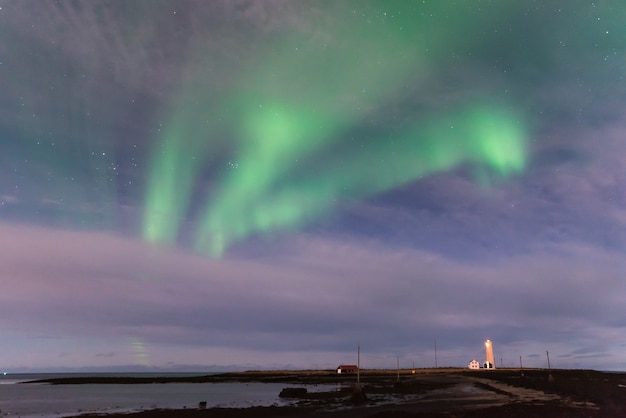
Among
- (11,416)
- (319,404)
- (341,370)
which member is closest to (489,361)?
(341,370)

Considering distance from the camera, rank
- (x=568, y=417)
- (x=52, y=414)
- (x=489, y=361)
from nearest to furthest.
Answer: (x=568, y=417) < (x=52, y=414) < (x=489, y=361)

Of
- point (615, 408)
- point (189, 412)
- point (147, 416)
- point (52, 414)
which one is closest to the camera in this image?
point (615, 408)

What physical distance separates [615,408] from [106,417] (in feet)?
174

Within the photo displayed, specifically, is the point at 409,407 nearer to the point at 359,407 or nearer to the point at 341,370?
the point at 359,407

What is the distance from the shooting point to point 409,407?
48.9 m

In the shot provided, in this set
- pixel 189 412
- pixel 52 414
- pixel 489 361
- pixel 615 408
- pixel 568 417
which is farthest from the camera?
pixel 489 361

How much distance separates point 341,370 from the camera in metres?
178

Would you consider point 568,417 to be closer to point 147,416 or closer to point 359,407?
point 359,407

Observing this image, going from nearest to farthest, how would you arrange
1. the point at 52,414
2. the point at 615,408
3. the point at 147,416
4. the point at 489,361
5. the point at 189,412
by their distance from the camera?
the point at 615,408
the point at 147,416
the point at 189,412
the point at 52,414
the point at 489,361

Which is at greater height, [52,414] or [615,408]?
[615,408]

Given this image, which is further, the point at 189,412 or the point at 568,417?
the point at 189,412

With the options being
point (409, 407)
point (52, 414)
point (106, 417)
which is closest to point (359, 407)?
point (409, 407)

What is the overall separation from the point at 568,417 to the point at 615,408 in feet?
34.4

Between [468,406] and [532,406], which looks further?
[468,406]
